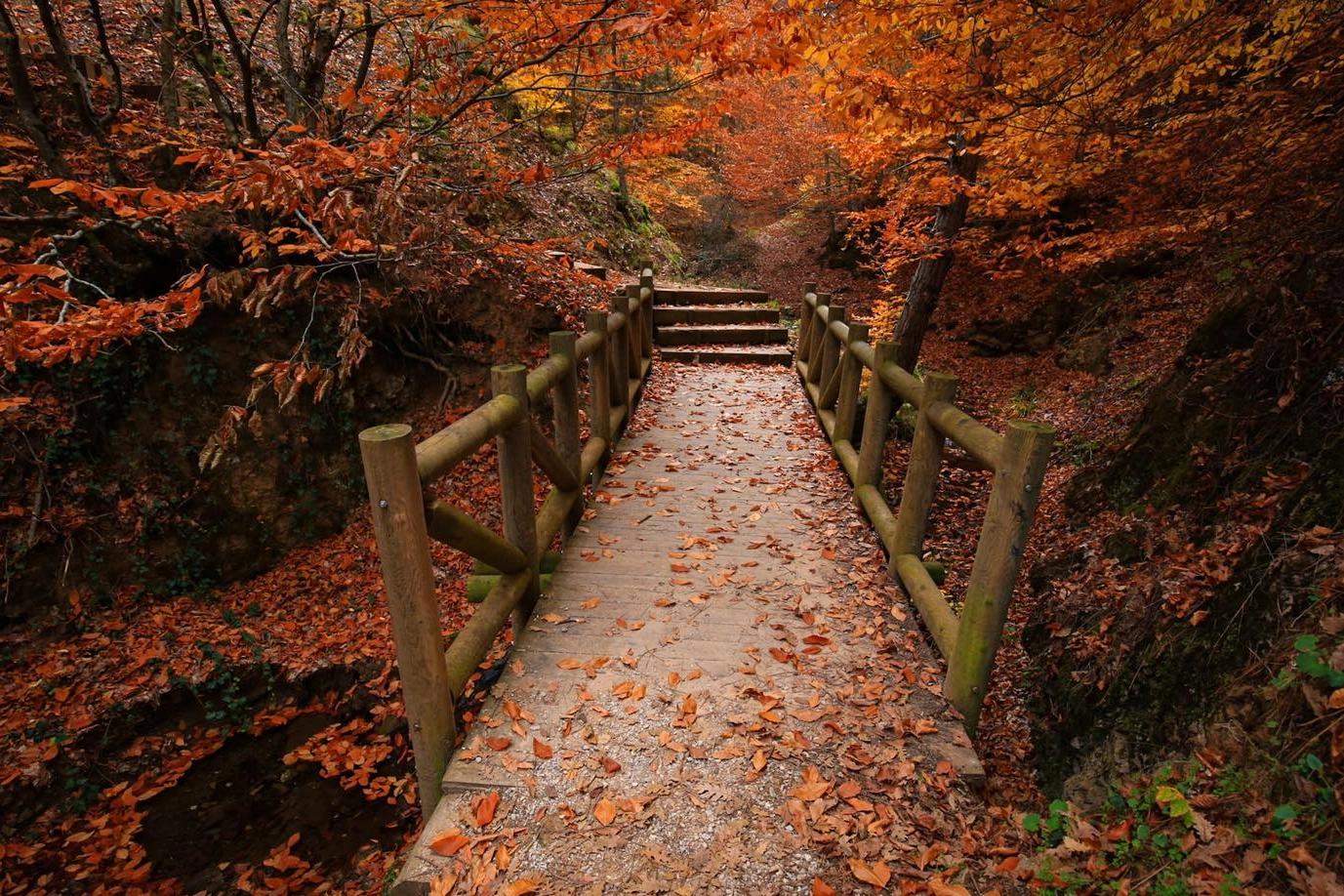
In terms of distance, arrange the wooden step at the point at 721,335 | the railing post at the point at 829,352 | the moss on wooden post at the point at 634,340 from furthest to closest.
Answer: the wooden step at the point at 721,335 → the moss on wooden post at the point at 634,340 → the railing post at the point at 829,352

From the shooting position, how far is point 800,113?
1619cm

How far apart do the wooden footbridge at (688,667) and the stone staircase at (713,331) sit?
4979 millimetres

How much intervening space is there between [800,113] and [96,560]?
1676 cm

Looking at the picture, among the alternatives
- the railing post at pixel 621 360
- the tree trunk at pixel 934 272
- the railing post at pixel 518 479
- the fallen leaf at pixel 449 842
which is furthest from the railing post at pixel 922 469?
the tree trunk at pixel 934 272

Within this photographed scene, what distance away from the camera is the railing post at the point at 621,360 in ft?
21.1

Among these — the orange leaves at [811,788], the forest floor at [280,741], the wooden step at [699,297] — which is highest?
the wooden step at [699,297]

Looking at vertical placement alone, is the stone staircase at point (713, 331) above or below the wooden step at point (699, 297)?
below

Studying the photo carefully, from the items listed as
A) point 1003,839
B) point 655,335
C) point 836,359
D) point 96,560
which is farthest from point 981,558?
point 96,560

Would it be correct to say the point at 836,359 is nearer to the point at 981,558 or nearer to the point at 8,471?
the point at 981,558

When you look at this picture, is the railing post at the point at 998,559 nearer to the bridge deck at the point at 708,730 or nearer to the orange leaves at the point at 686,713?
the bridge deck at the point at 708,730

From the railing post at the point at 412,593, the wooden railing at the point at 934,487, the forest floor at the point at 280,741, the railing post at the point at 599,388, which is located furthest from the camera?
the railing post at the point at 599,388

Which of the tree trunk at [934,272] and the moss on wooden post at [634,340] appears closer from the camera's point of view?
the moss on wooden post at [634,340]

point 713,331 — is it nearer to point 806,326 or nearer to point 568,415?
point 806,326

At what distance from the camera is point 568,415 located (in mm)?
4527
